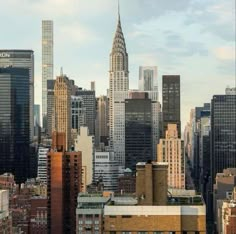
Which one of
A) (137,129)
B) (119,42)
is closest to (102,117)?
(119,42)

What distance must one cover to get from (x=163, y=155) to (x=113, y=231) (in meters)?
73.5

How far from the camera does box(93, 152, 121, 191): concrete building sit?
106562mm

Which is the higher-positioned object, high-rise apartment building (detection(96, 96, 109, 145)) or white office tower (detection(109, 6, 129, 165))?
white office tower (detection(109, 6, 129, 165))

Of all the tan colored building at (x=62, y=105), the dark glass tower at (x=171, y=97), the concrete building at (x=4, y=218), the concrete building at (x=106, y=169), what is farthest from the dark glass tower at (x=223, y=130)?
the concrete building at (x=4, y=218)

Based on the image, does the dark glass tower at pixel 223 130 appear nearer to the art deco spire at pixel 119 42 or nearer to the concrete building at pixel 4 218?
the art deco spire at pixel 119 42

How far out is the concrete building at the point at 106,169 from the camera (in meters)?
107

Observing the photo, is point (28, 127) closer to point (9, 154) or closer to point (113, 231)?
point (9, 154)

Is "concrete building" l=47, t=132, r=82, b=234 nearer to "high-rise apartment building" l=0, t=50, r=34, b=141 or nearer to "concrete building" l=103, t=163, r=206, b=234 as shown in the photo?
"concrete building" l=103, t=163, r=206, b=234

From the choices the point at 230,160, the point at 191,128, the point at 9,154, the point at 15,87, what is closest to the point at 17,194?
the point at 9,154

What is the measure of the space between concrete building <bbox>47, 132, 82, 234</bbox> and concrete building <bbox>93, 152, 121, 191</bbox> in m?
42.5

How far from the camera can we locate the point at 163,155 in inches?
3669

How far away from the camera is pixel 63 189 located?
6034 centimetres

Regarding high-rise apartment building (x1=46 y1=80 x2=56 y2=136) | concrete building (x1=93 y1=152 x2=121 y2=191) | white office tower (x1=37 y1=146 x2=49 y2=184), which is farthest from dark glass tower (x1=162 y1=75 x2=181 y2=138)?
white office tower (x1=37 y1=146 x2=49 y2=184)

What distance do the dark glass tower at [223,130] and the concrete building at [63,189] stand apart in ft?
217
